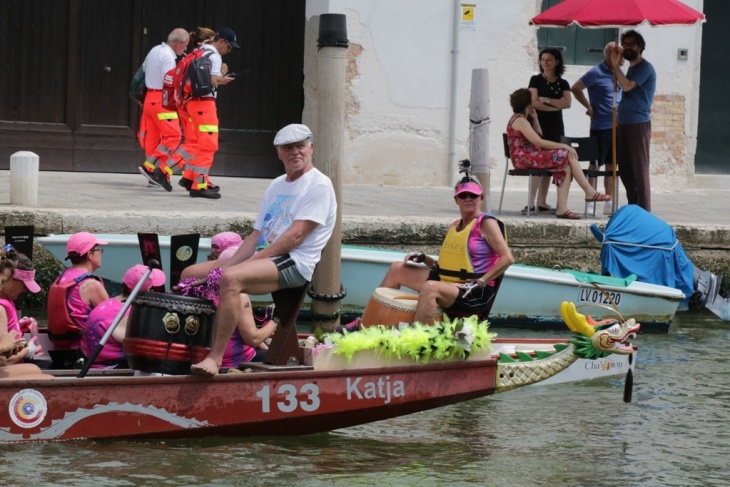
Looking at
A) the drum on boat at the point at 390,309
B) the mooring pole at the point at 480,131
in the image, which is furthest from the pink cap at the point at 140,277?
the mooring pole at the point at 480,131

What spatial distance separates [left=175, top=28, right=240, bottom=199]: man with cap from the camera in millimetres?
13125

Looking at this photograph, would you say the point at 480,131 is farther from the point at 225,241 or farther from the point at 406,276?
the point at 225,241

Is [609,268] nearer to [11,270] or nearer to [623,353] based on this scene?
[623,353]

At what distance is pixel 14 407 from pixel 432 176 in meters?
9.63

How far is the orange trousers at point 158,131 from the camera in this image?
13.5m

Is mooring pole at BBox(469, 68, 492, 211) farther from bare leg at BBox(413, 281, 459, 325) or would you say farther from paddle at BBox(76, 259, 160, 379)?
paddle at BBox(76, 259, 160, 379)

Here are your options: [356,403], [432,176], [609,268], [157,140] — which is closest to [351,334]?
[356,403]

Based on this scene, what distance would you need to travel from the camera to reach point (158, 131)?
13633 mm

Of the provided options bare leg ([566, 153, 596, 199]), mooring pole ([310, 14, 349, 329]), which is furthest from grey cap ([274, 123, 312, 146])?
bare leg ([566, 153, 596, 199])

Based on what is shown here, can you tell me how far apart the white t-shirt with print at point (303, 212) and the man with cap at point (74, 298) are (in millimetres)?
1045

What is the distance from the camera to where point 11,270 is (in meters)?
7.54

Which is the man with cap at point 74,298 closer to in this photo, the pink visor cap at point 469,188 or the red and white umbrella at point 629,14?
the pink visor cap at point 469,188

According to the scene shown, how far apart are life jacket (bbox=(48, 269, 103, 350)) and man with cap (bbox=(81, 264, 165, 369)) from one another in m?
0.22

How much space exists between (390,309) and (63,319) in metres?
2.12
